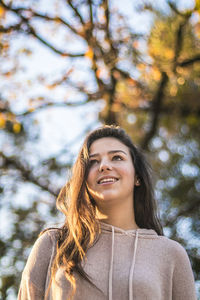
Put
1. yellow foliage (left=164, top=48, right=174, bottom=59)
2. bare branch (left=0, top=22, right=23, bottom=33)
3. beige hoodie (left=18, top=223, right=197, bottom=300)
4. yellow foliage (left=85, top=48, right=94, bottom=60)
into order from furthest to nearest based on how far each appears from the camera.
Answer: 1. yellow foliage (left=164, top=48, right=174, bottom=59)
2. yellow foliage (left=85, top=48, right=94, bottom=60)
3. bare branch (left=0, top=22, right=23, bottom=33)
4. beige hoodie (left=18, top=223, right=197, bottom=300)

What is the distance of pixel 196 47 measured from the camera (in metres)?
5.98

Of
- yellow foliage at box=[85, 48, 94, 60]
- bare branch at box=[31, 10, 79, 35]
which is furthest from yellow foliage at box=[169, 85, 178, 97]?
bare branch at box=[31, 10, 79, 35]

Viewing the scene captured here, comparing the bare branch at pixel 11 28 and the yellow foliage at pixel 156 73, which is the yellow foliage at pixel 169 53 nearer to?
the yellow foliage at pixel 156 73

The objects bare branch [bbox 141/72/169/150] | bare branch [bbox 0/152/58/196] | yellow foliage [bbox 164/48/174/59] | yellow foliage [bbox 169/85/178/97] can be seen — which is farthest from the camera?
bare branch [bbox 0/152/58/196]

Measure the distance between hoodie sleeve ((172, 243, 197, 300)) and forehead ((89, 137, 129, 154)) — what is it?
2.35 feet

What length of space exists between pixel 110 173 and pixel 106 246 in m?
0.40

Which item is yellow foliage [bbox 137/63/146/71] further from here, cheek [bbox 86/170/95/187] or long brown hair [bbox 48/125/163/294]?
cheek [bbox 86/170/95/187]

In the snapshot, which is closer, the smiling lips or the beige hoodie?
the beige hoodie

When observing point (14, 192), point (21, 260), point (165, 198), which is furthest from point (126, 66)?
point (21, 260)

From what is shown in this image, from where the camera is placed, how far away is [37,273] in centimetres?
226

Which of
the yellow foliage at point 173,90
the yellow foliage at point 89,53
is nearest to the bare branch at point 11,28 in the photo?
the yellow foliage at point 89,53

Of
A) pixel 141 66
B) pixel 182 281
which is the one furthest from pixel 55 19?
pixel 182 281

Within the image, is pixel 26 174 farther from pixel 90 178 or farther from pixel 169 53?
pixel 90 178

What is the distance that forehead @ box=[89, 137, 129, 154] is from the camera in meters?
2.58
